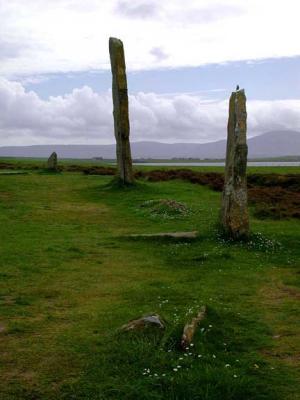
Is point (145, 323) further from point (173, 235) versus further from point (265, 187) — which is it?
point (265, 187)

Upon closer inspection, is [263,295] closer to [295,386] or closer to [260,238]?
[295,386]

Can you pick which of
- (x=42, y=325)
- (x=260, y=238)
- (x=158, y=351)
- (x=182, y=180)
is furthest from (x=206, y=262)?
(x=182, y=180)

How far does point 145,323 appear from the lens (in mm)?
8836

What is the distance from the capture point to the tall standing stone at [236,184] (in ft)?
59.4

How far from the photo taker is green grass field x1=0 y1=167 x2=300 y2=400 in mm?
7363

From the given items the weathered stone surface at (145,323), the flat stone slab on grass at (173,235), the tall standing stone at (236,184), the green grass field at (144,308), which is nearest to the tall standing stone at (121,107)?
the green grass field at (144,308)

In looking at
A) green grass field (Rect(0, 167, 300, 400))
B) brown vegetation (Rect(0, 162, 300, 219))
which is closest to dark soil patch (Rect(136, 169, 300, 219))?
brown vegetation (Rect(0, 162, 300, 219))

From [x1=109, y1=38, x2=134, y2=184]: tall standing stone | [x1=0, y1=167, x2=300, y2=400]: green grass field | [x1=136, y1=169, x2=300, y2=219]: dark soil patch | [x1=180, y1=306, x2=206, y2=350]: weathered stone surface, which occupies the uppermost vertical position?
[x1=109, y1=38, x2=134, y2=184]: tall standing stone

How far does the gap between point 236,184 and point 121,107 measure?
1480cm

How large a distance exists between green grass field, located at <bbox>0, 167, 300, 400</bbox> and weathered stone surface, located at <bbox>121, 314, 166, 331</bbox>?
160mm

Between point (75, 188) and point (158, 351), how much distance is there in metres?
26.7

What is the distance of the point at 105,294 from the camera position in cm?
1219

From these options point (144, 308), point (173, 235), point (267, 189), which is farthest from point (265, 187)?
point (144, 308)

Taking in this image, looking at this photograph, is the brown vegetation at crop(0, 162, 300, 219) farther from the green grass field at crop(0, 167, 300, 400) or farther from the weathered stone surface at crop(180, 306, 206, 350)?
the weathered stone surface at crop(180, 306, 206, 350)
